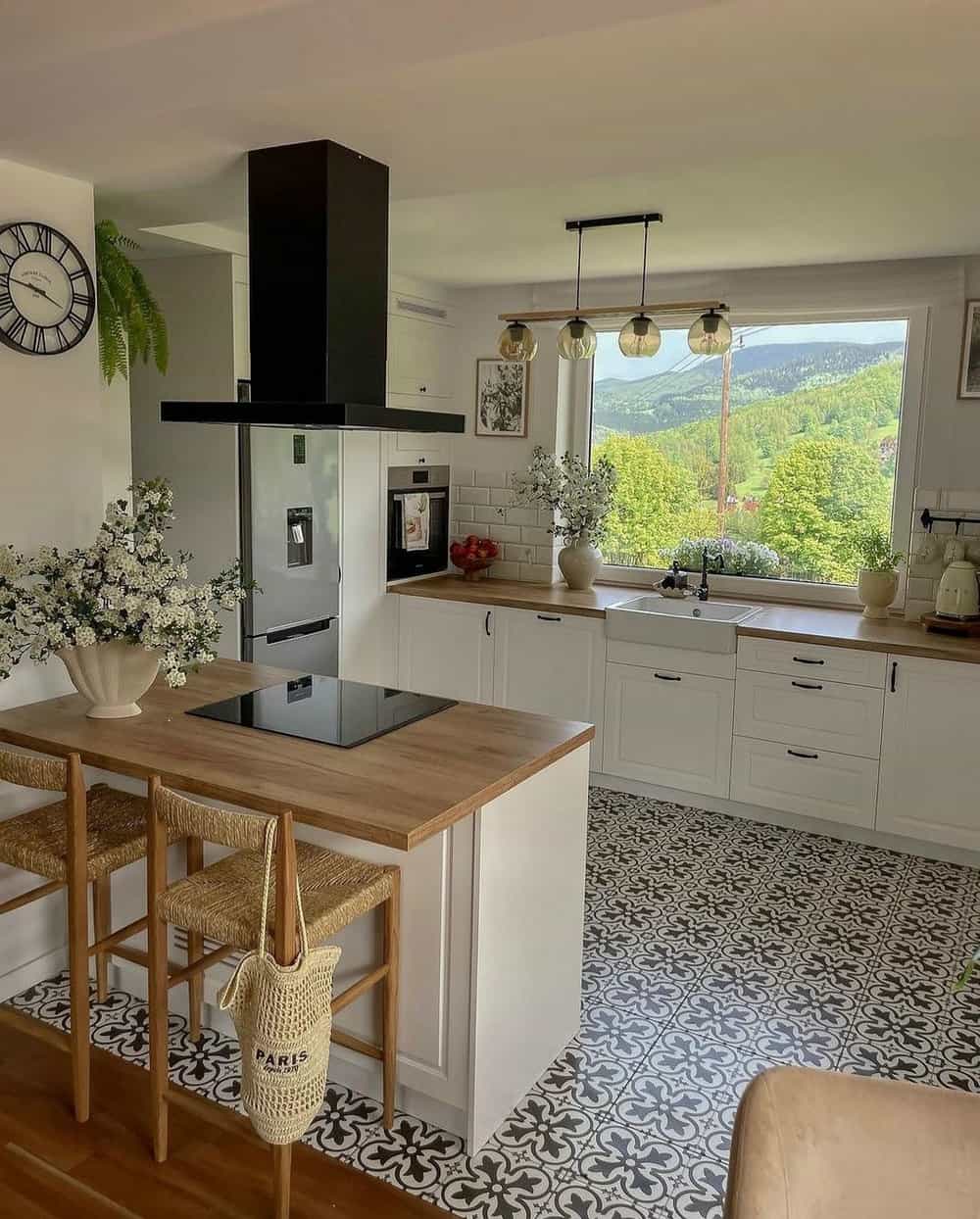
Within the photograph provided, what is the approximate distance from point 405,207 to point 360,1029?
275 centimetres

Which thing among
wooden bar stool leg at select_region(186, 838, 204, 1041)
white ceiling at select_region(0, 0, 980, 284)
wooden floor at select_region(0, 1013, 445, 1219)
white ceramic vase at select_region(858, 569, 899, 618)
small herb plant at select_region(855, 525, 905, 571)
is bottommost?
wooden floor at select_region(0, 1013, 445, 1219)

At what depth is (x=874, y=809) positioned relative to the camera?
423cm

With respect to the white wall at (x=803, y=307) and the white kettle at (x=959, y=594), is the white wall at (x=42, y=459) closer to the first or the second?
the white wall at (x=803, y=307)

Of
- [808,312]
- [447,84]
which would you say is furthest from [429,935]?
[808,312]

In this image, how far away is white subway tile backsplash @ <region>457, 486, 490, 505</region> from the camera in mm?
5781

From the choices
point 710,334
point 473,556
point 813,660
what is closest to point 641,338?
point 710,334

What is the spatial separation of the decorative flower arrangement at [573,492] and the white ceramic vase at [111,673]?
112 inches

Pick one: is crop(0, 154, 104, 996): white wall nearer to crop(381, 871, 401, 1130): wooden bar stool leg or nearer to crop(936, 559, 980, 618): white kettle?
crop(381, 871, 401, 1130): wooden bar stool leg

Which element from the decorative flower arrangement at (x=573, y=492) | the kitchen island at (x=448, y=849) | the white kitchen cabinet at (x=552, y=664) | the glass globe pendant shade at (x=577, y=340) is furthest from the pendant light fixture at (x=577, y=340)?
the kitchen island at (x=448, y=849)

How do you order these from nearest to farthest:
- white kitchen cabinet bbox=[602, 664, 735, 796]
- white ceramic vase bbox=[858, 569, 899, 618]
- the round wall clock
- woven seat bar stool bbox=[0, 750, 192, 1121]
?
1. woven seat bar stool bbox=[0, 750, 192, 1121]
2. the round wall clock
3. white kitchen cabinet bbox=[602, 664, 735, 796]
4. white ceramic vase bbox=[858, 569, 899, 618]

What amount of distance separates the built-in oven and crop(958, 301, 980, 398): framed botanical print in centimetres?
269

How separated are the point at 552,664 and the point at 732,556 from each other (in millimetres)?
1139

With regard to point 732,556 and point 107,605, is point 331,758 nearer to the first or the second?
point 107,605

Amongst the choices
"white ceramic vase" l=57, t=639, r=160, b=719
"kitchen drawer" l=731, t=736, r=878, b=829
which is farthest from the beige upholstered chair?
"kitchen drawer" l=731, t=736, r=878, b=829
